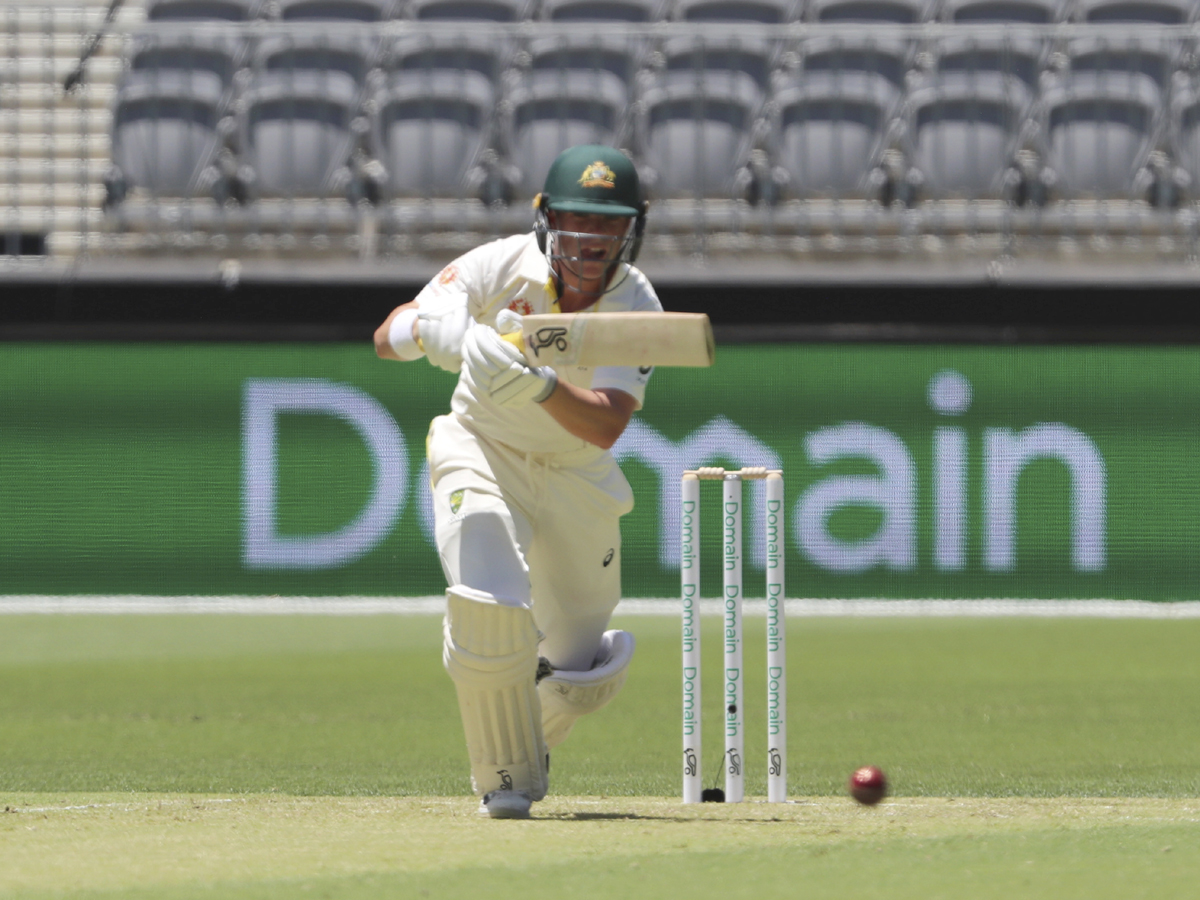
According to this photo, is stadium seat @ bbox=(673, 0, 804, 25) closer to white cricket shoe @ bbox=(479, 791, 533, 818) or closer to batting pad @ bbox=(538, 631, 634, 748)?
batting pad @ bbox=(538, 631, 634, 748)

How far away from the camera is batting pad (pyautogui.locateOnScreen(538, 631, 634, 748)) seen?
4.68 meters

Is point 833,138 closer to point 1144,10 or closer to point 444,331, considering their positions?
point 1144,10

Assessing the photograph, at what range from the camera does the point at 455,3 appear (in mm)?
12422

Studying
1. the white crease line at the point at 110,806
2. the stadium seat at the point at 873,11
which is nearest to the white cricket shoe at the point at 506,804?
the white crease line at the point at 110,806

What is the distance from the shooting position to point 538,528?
15.1 feet

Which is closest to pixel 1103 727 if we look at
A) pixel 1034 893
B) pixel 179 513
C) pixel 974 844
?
pixel 974 844

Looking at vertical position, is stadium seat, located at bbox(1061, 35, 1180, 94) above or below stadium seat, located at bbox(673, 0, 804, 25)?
below

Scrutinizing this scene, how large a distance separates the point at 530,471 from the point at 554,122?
6999 mm

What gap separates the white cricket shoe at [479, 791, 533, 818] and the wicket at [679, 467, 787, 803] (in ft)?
1.74

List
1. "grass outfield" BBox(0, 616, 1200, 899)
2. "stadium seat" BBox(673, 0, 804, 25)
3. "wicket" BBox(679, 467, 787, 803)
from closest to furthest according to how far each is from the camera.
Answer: "grass outfield" BBox(0, 616, 1200, 899) → "wicket" BBox(679, 467, 787, 803) → "stadium seat" BBox(673, 0, 804, 25)

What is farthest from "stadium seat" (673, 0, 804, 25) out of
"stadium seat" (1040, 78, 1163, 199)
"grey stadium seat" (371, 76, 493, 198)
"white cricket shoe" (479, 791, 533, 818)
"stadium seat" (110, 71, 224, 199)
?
"white cricket shoe" (479, 791, 533, 818)

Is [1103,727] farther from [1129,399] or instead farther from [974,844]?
[1129,399]

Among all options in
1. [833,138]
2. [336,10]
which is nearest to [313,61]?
[336,10]

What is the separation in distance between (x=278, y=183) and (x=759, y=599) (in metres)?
4.17
